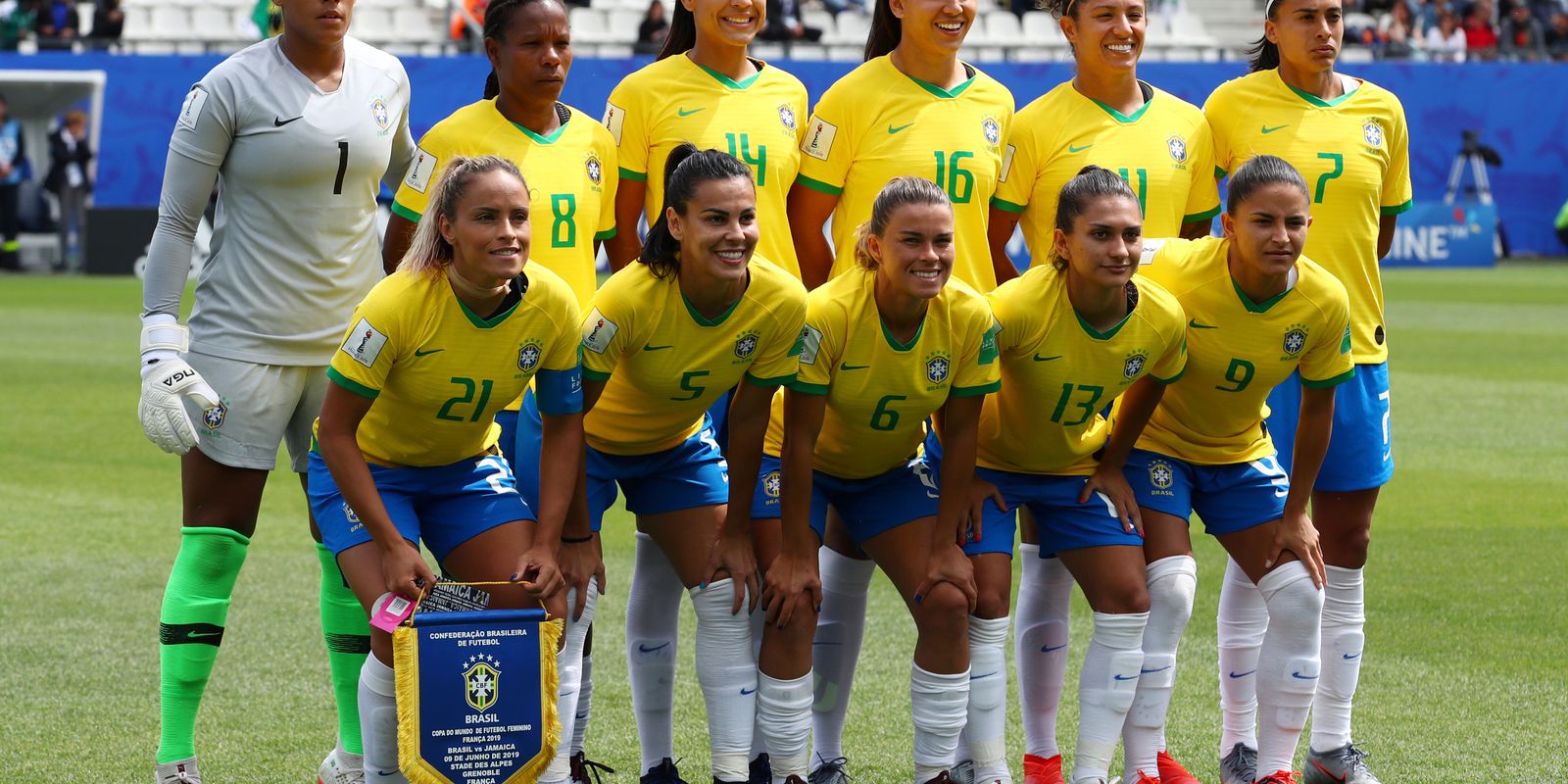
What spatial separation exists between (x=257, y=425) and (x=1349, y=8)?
28.8 meters

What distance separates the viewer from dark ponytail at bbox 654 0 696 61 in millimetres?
5164

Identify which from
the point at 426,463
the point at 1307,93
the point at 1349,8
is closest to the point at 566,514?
the point at 426,463

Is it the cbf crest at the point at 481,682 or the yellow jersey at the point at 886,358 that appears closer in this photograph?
the cbf crest at the point at 481,682

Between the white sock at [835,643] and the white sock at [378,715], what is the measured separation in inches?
46.6

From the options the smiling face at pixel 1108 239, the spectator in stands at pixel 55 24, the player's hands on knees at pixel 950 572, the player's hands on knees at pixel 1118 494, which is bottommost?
the spectator in stands at pixel 55 24

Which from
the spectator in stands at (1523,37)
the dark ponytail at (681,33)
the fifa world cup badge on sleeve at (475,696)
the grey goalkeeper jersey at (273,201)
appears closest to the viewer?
the fifa world cup badge on sleeve at (475,696)

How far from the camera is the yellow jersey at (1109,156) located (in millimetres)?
4910

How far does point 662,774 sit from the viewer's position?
4.68 meters

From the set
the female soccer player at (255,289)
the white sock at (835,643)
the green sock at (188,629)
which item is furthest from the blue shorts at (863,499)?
the green sock at (188,629)

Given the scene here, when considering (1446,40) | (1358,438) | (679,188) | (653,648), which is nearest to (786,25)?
(1446,40)

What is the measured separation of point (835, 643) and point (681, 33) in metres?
1.87

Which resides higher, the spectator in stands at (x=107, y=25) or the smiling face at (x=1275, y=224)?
the smiling face at (x=1275, y=224)

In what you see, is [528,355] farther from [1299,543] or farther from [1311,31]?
[1311,31]

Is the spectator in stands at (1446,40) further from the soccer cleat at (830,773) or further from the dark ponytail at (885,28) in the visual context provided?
the soccer cleat at (830,773)
